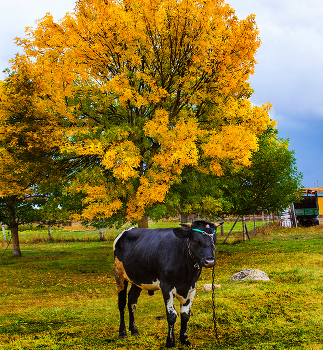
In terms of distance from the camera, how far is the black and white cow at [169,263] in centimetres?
468

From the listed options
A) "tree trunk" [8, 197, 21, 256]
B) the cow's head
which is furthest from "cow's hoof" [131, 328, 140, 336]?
"tree trunk" [8, 197, 21, 256]

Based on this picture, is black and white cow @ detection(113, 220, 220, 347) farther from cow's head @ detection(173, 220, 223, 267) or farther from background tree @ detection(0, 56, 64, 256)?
background tree @ detection(0, 56, 64, 256)

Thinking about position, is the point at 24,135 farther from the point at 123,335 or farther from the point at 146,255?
the point at 123,335

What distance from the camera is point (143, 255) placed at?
544 cm

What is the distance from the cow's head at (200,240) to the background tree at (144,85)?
5.30m

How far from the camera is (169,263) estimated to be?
4.98m

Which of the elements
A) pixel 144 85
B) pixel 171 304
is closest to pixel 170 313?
pixel 171 304

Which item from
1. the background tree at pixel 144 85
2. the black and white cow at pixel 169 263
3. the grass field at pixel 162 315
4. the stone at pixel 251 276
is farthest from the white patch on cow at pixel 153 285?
the stone at pixel 251 276

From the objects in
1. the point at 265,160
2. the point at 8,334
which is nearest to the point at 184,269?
the point at 8,334

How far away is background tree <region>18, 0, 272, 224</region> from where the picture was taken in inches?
427

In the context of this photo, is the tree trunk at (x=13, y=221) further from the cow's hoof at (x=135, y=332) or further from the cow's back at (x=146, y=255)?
the cow's hoof at (x=135, y=332)

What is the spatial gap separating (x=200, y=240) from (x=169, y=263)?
712mm

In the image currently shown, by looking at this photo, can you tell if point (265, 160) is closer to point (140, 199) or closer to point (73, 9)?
point (140, 199)

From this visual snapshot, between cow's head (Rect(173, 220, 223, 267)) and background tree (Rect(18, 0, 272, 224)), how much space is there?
17.4ft
